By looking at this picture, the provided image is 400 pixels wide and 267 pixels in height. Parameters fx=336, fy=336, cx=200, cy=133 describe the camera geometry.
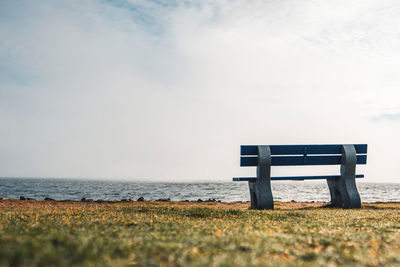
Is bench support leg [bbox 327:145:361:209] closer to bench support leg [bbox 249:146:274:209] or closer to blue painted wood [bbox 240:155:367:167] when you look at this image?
blue painted wood [bbox 240:155:367:167]

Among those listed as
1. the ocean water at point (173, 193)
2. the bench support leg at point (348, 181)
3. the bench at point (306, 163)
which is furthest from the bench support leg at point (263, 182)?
the ocean water at point (173, 193)

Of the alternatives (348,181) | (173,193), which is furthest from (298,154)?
(173,193)

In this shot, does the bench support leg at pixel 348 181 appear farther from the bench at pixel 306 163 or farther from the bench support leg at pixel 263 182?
the bench support leg at pixel 263 182

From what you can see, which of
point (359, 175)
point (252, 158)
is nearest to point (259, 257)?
point (252, 158)

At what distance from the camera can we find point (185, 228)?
6.29 meters

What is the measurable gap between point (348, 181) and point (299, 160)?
102 inches

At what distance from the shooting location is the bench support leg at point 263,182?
1452 centimetres

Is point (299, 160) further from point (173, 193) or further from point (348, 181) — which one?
point (173, 193)

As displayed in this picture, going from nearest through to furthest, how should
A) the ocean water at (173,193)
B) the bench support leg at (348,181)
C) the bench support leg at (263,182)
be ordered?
the bench support leg at (263,182) → the bench support leg at (348,181) → the ocean water at (173,193)

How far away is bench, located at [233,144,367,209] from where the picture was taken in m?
14.8

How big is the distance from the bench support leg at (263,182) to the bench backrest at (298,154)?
40 cm

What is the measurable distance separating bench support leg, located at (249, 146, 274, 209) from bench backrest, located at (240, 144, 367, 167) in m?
0.40

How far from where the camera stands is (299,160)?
612 inches

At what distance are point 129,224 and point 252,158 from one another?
912cm
